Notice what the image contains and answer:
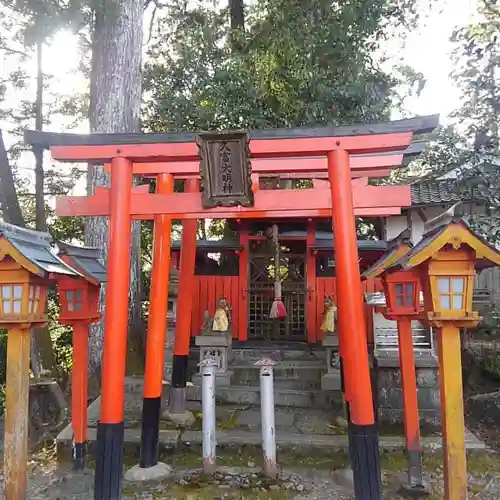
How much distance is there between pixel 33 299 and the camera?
4887 mm

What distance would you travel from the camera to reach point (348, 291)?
5145 mm

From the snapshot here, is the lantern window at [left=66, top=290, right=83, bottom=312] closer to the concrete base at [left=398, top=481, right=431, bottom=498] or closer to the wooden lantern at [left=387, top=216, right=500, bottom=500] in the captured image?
the wooden lantern at [left=387, top=216, right=500, bottom=500]

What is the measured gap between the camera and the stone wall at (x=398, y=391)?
8.18 metres

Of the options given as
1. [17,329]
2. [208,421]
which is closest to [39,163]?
[17,329]

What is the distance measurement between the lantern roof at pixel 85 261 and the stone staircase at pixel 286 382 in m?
3.62

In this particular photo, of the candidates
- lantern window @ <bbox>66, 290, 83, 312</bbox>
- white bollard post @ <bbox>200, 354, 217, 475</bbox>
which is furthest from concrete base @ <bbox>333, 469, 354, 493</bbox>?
lantern window @ <bbox>66, 290, 83, 312</bbox>

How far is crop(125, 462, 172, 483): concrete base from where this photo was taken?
611cm

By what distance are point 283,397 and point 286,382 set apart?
522 mm

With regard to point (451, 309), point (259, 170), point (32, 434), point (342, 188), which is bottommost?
point (32, 434)

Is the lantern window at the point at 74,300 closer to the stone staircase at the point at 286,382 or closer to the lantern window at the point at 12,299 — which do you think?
the lantern window at the point at 12,299

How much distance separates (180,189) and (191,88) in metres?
3.29

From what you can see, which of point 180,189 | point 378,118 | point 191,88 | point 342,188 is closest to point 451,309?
point 342,188

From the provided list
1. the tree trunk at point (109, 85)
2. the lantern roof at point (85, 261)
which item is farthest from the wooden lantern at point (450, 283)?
the tree trunk at point (109, 85)

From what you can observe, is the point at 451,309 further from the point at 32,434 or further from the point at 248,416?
the point at 32,434
